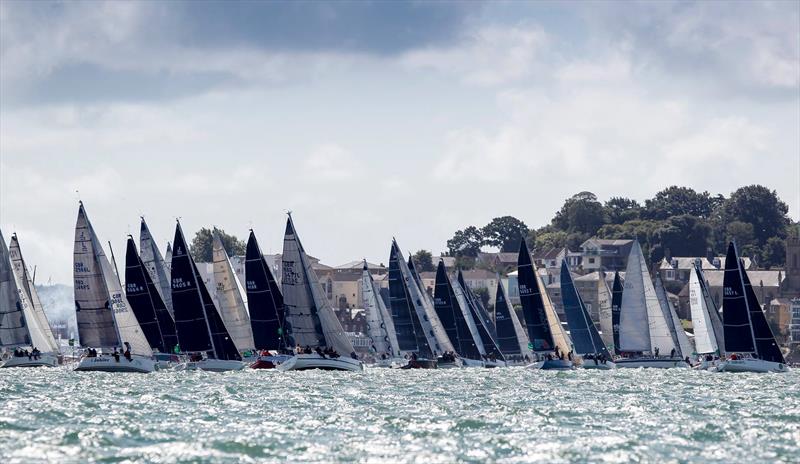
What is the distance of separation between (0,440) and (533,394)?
25.5 meters

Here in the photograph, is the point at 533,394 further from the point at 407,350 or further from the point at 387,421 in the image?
the point at 407,350

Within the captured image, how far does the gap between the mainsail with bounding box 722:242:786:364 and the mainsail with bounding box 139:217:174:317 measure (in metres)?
29.7

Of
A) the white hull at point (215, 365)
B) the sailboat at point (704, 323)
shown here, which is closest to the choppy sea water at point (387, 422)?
the white hull at point (215, 365)

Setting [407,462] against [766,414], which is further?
[766,414]

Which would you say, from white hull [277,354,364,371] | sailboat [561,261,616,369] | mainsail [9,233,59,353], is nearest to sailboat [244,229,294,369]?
white hull [277,354,364,371]

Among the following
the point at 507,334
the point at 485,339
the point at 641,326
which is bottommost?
the point at 641,326

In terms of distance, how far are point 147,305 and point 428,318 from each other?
2171 cm

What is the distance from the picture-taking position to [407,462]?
34125 millimetres

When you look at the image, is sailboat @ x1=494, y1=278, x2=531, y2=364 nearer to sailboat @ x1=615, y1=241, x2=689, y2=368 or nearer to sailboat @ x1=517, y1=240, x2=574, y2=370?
sailboat @ x1=517, y1=240, x2=574, y2=370

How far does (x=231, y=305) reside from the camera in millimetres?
89188

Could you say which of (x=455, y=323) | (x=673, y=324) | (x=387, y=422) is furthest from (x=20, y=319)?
(x=387, y=422)

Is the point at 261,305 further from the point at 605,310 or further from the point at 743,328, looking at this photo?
the point at 605,310

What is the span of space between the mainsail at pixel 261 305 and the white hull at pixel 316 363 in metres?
4.65

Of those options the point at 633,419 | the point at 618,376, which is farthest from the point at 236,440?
the point at 618,376
